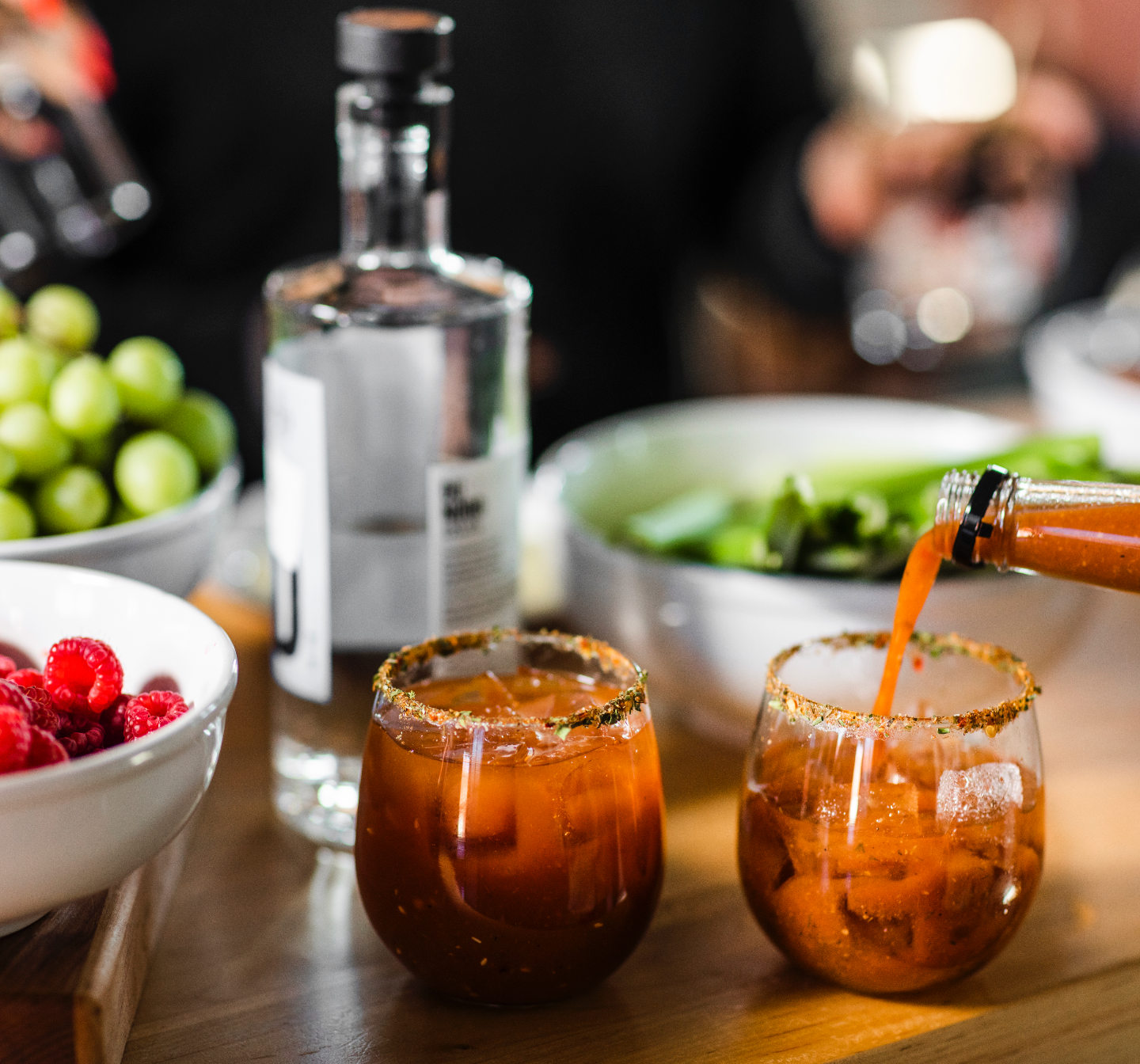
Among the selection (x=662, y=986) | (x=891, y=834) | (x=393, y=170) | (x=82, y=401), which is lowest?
(x=662, y=986)

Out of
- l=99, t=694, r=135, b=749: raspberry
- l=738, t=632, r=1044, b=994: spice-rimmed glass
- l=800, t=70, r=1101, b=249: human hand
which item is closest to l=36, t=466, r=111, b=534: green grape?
l=99, t=694, r=135, b=749: raspberry

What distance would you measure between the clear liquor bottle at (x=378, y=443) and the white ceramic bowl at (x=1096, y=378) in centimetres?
55

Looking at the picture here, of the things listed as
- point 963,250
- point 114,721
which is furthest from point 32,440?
point 963,250

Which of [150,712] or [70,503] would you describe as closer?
[150,712]

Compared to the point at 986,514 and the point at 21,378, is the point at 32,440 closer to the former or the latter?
the point at 21,378

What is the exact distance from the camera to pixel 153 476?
73 cm

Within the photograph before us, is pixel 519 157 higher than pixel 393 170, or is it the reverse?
pixel 393 170

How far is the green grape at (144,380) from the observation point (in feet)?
2.59

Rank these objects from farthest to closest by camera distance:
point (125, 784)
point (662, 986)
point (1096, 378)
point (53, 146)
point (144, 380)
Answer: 1. point (53, 146)
2. point (1096, 378)
3. point (144, 380)
4. point (662, 986)
5. point (125, 784)

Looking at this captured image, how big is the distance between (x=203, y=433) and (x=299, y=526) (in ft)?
0.52

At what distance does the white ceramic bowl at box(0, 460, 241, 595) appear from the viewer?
0.67 m

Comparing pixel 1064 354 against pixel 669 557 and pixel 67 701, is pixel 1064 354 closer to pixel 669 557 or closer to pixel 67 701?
pixel 669 557

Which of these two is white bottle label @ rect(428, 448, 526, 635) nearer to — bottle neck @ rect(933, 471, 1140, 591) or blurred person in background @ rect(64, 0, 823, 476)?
bottle neck @ rect(933, 471, 1140, 591)

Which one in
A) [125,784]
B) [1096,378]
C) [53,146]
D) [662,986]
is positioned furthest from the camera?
[53,146]
